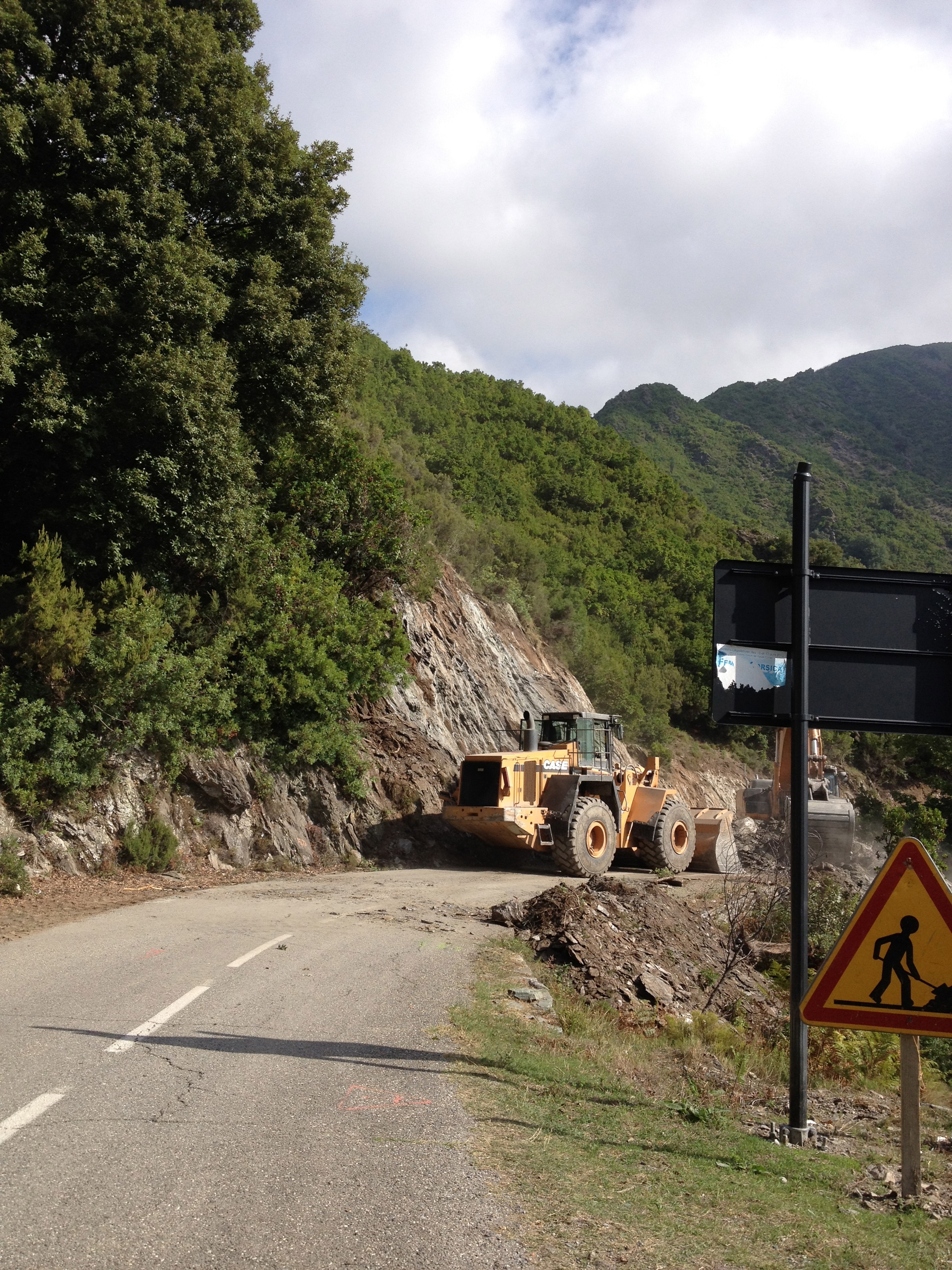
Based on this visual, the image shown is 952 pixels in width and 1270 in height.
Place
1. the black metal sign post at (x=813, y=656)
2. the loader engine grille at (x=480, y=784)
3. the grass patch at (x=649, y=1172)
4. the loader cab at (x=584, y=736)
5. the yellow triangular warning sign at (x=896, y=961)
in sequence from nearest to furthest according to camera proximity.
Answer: the grass patch at (x=649, y=1172), the yellow triangular warning sign at (x=896, y=961), the black metal sign post at (x=813, y=656), the loader engine grille at (x=480, y=784), the loader cab at (x=584, y=736)

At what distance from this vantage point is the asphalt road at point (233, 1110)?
12.3ft

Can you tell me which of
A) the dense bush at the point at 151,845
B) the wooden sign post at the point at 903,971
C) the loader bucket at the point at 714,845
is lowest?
the loader bucket at the point at 714,845

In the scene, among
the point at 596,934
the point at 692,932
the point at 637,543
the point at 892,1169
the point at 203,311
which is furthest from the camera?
the point at 637,543

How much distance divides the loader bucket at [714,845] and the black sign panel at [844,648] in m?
18.3

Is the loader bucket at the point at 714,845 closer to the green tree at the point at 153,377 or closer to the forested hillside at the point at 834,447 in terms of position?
the green tree at the point at 153,377

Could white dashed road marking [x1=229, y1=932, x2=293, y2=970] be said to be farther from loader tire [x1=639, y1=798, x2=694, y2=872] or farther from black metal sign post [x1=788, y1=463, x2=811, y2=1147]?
loader tire [x1=639, y1=798, x2=694, y2=872]

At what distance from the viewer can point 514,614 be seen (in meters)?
35.8

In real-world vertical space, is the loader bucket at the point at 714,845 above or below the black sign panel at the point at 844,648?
below

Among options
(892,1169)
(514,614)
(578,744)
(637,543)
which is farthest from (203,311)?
(637,543)

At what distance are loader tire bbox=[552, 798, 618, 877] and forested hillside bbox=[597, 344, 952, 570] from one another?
5009cm

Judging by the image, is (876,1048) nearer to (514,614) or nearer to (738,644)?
(738,644)

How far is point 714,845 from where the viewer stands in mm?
23953

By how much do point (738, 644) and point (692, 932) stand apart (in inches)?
334

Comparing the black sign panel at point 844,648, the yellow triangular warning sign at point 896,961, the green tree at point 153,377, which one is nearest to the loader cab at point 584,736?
the green tree at point 153,377
